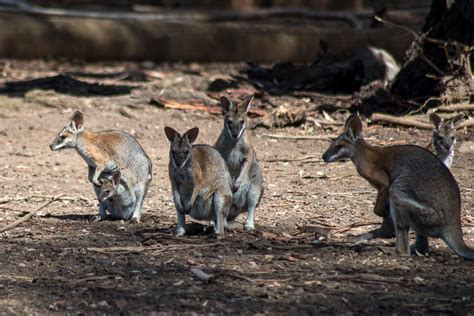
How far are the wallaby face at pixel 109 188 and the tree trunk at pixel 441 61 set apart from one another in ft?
16.4

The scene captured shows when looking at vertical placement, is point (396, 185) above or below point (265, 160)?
above

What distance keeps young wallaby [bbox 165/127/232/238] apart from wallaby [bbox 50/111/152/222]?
0.89m

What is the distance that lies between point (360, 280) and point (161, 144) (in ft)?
19.2

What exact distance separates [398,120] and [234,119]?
3.85 metres

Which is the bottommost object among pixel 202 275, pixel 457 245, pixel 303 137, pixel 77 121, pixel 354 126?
pixel 303 137

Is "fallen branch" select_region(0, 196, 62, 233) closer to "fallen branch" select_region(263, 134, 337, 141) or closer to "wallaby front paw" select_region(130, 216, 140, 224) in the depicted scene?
"wallaby front paw" select_region(130, 216, 140, 224)

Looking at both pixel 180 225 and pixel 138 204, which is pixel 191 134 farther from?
pixel 138 204

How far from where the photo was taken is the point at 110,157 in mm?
8727

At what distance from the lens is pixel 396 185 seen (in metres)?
6.96

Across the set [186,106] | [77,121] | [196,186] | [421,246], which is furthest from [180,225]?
[186,106]

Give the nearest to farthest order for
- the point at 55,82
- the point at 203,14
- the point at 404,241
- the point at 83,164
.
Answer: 1. the point at 404,241
2. the point at 83,164
3. the point at 55,82
4. the point at 203,14

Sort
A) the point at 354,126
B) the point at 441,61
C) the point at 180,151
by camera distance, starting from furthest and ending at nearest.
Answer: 1. the point at 441,61
2. the point at 180,151
3. the point at 354,126

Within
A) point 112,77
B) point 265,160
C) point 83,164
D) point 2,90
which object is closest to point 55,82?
point 2,90

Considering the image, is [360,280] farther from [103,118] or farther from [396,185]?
[103,118]
